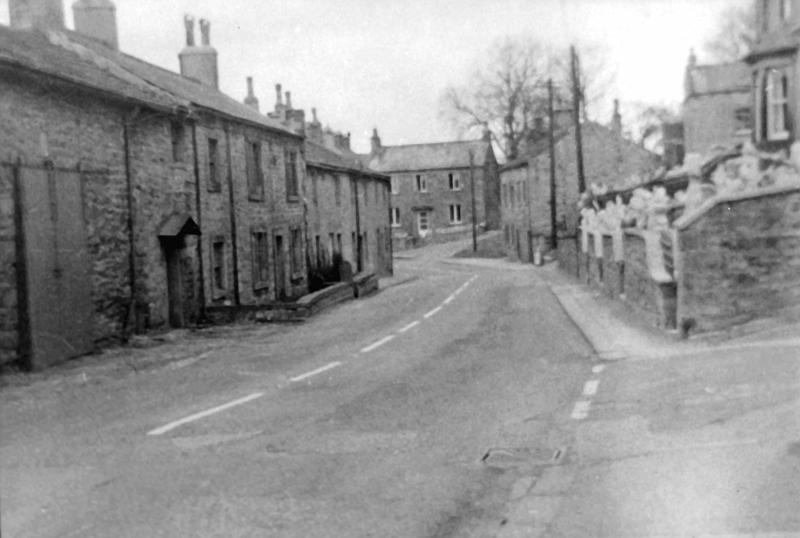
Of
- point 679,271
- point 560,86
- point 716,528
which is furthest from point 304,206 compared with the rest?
point 716,528

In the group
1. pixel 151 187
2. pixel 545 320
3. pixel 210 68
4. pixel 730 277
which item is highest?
pixel 210 68

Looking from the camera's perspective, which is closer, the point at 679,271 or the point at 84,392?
the point at 84,392

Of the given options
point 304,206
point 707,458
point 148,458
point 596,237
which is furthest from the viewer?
point 304,206

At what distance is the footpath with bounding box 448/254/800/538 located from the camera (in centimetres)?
594

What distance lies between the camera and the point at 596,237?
93.1 feet

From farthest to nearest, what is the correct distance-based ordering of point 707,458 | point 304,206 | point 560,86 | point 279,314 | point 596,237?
point 560,86 → point 304,206 → point 596,237 → point 279,314 → point 707,458

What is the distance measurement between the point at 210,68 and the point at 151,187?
14680 mm

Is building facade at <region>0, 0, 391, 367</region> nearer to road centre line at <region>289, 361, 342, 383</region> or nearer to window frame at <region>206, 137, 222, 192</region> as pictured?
window frame at <region>206, 137, 222, 192</region>

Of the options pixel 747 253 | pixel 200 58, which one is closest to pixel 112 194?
pixel 747 253

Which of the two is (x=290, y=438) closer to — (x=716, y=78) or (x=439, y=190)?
(x=716, y=78)

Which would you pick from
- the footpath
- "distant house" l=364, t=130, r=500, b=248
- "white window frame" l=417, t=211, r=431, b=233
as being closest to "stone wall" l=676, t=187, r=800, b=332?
the footpath

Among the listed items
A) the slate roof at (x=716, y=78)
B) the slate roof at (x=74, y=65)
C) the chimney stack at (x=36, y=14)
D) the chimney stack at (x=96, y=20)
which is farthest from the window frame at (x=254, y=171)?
the slate roof at (x=716, y=78)

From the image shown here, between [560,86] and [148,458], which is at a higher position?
[560,86]

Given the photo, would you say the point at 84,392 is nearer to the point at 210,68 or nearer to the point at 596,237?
the point at 596,237
